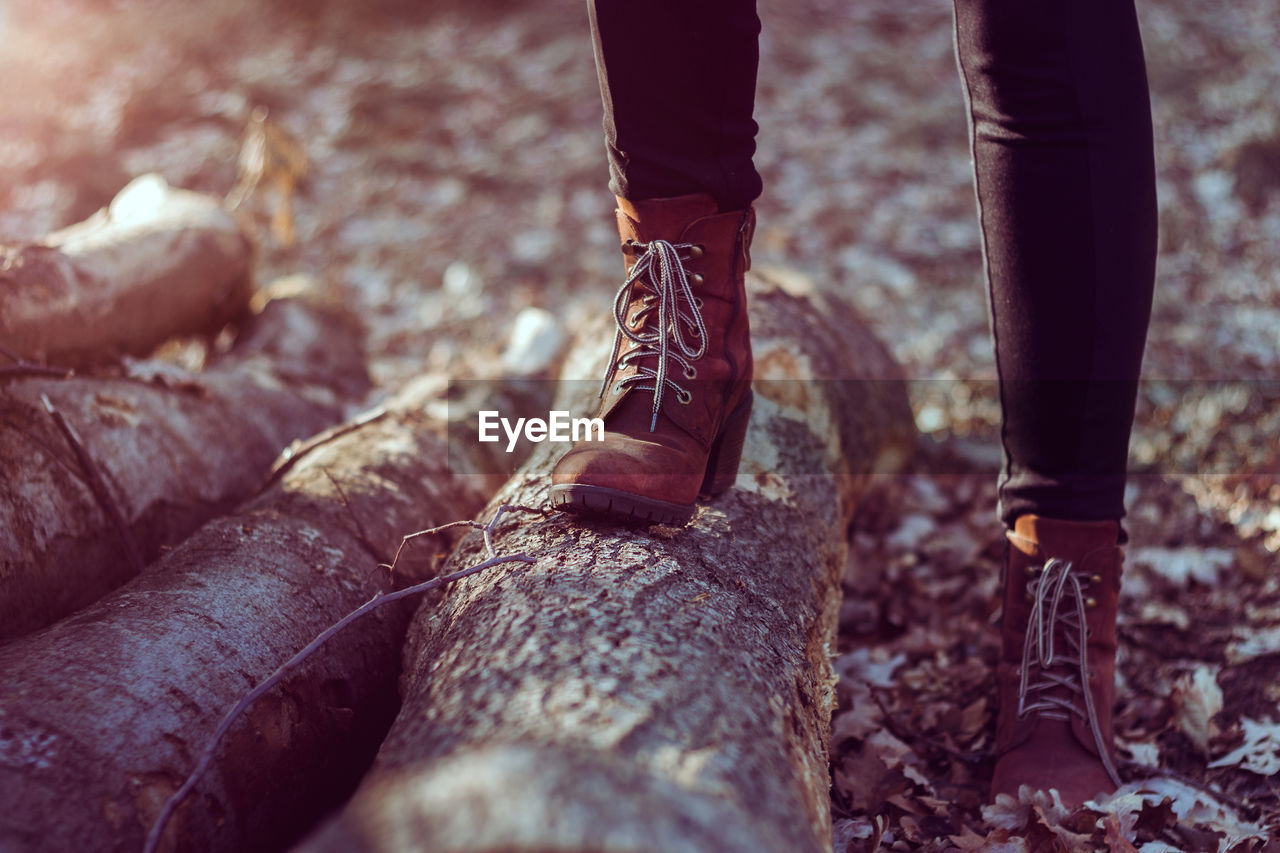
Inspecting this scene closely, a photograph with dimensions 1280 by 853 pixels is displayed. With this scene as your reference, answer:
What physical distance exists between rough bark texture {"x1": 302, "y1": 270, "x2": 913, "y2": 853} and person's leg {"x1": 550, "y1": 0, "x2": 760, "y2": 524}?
117 millimetres

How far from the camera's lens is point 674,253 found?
175cm

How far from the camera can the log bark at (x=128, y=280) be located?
2463 millimetres

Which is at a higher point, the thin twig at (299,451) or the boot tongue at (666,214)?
the boot tongue at (666,214)

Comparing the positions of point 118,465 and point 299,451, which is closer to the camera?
point 118,465

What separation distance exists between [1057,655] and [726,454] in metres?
0.87

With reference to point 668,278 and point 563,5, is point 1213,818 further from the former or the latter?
point 563,5

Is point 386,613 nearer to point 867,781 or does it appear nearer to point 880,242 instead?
point 867,781

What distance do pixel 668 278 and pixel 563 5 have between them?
25.8 feet

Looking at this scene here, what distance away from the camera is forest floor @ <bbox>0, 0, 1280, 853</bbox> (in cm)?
210

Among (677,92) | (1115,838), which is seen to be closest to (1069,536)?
(1115,838)

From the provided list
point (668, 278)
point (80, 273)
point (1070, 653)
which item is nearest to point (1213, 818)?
point (1070, 653)

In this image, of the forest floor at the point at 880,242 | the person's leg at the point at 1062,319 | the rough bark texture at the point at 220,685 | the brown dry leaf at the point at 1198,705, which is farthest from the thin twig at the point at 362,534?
the brown dry leaf at the point at 1198,705

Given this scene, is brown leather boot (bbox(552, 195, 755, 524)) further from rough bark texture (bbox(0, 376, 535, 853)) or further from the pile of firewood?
rough bark texture (bbox(0, 376, 535, 853))

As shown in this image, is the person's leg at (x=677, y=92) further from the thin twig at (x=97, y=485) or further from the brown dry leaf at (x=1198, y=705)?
the brown dry leaf at (x=1198, y=705)
